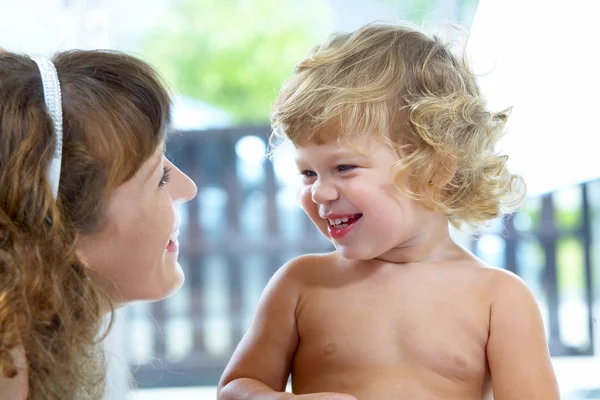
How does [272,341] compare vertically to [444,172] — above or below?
below

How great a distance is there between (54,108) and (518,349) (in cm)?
62

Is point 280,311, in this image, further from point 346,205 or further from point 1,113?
point 1,113

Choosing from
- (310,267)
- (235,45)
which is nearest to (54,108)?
(310,267)

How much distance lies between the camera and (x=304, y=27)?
2.04 meters

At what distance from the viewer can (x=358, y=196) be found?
96 cm

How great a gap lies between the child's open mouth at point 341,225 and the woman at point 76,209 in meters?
0.19

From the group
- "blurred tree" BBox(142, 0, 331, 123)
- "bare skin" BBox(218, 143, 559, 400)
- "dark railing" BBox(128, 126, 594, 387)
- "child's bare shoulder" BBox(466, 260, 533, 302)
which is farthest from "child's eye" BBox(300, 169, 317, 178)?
"dark railing" BBox(128, 126, 594, 387)

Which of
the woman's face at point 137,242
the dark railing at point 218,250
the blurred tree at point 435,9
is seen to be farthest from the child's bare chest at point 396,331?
the dark railing at point 218,250

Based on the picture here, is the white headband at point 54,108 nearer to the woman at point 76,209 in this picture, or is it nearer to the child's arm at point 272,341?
the woman at point 76,209

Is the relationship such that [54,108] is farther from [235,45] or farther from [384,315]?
[235,45]

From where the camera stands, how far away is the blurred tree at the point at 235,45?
2.07 meters

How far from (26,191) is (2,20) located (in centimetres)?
108

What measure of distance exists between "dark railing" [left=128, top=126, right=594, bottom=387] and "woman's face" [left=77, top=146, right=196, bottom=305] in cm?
131

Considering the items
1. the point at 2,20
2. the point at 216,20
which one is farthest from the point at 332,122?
the point at 216,20
